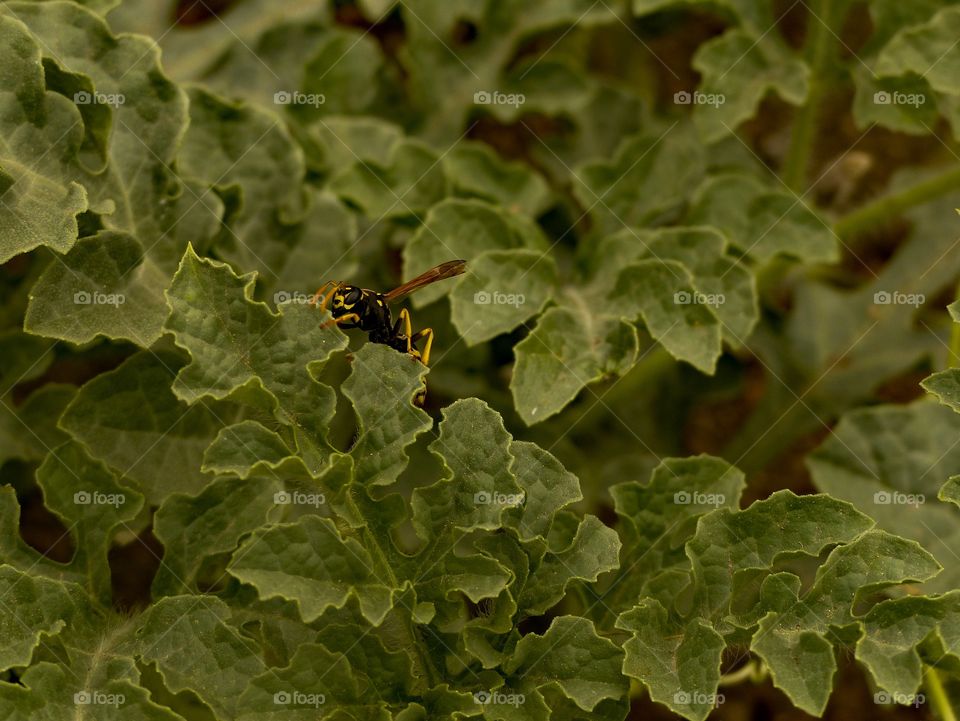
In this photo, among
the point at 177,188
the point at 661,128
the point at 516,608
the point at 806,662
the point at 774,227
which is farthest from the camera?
the point at 661,128

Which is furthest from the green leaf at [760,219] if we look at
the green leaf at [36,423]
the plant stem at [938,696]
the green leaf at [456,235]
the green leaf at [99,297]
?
the green leaf at [36,423]

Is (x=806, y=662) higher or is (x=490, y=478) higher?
(x=490, y=478)

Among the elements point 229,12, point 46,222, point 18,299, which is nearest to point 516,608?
point 46,222

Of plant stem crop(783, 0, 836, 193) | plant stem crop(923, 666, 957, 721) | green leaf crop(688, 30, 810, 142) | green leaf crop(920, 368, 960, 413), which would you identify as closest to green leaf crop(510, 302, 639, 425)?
green leaf crop(920, 368, 960, 413)

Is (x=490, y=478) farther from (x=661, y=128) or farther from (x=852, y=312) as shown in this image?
(x=852, y=312)

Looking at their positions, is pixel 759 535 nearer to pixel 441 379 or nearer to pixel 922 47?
pixel 441 379

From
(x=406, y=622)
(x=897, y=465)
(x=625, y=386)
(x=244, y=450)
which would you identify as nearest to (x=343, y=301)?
(x=244, y=450)

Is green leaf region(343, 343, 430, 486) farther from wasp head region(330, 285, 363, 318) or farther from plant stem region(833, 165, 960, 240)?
plant stem region(833, 165, 960, 240)
